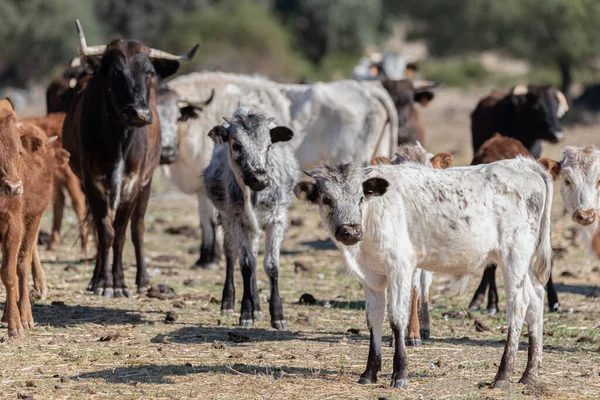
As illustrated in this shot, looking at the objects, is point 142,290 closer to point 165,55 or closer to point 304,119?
point 165,55

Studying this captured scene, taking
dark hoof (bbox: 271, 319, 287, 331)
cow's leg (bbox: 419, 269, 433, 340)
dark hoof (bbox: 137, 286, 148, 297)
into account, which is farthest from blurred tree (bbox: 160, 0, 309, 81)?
cow's leg (bbox: 419, 269, 433, 340)

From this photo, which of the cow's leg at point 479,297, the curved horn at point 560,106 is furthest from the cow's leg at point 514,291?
the curved horn at point 560,106

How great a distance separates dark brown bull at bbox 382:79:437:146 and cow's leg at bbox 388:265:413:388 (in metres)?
8.10

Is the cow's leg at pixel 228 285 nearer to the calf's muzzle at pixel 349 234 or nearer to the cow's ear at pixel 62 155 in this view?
the cow's ear at pixel 62 155

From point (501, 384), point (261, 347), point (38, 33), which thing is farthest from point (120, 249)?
point (38, 33)

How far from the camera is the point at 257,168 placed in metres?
9.02

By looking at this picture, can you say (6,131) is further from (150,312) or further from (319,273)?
(319,273)

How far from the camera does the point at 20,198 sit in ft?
28.2

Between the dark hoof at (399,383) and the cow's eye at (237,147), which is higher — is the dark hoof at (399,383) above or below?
below

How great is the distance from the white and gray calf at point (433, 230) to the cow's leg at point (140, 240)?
14.1ft

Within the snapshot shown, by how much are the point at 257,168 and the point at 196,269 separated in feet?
14.5

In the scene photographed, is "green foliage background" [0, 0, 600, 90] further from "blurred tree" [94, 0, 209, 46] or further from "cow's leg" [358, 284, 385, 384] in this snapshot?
"cow's leg" [358, 284, 385, 384]

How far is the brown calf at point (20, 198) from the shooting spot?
8.22 m

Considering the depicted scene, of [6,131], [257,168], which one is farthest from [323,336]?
[6,131]
